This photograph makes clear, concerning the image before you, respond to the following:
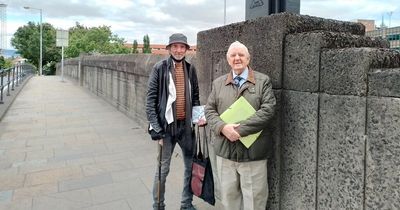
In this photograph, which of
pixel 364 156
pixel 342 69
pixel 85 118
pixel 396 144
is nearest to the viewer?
pixel 396 144

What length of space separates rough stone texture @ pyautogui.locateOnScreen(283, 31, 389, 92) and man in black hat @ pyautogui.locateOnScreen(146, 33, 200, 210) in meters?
1.08

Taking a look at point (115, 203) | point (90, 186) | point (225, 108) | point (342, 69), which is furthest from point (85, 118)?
point (342, 69)

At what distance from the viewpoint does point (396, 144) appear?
2100 mm

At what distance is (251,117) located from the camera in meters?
2.81

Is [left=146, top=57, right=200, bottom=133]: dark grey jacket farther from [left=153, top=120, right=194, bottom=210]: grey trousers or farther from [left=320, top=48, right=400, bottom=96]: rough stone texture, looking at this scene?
[left=320, top=48, right=400, bottom=96]: rough stone texture

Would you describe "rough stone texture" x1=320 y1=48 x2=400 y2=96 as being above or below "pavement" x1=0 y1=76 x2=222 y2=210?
above

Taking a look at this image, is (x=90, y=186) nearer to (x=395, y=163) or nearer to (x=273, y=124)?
(x=273, y=124)

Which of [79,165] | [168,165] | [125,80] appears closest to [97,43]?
[125,80]

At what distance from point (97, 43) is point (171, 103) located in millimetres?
54934

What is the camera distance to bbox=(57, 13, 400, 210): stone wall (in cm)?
220

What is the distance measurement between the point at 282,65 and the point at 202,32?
5.12ft

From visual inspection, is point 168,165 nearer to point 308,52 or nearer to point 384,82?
point 308,52

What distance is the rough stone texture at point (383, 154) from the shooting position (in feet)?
6.92

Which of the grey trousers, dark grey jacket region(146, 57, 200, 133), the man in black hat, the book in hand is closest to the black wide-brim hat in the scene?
the man in black hat
